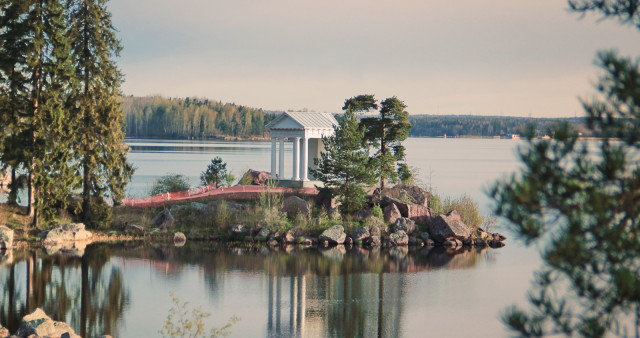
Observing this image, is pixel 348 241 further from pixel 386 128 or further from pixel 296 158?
pixel 296 158

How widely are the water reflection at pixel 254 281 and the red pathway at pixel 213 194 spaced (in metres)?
5.00

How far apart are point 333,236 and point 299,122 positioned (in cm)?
910

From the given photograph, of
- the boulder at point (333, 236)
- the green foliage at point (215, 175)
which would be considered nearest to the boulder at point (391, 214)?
the boulder at point (333, 236)

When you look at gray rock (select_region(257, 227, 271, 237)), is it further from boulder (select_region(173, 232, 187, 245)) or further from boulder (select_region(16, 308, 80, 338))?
boulder (select_region(16, 308, 80, 338))

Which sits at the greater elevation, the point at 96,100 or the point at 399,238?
the point at 96,100

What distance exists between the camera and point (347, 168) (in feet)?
111

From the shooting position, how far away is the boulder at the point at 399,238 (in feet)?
109

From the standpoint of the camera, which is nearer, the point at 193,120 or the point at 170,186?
the point at 170,186

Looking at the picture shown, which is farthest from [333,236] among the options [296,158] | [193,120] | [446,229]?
[193,120]

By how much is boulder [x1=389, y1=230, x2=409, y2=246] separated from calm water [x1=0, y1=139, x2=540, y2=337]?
5.64ft

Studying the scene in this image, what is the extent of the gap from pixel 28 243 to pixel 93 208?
321 cm

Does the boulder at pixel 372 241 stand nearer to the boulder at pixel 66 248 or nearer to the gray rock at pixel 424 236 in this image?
the gray rock at pixel 424 236

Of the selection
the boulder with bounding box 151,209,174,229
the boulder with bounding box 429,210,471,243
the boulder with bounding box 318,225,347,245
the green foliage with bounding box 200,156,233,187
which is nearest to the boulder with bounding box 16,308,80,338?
the boulder with bounding box 151,209,174,229

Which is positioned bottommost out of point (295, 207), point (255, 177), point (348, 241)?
point (348, 241)
